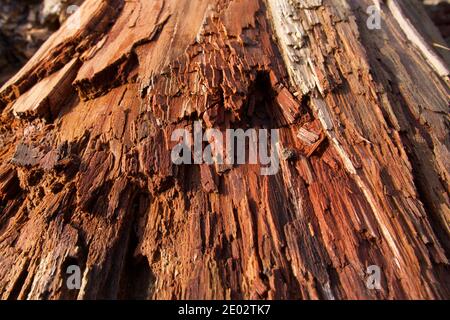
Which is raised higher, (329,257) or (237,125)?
(237,125)

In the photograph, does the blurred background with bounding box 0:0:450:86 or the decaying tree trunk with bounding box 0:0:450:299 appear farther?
the blurred background with bounding box 0:0:450:86

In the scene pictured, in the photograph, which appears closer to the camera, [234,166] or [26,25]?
[234,166]

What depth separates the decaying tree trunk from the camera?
3.26 meters

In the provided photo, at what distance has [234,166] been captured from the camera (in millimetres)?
3801

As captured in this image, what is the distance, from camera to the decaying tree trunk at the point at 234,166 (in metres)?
3.26

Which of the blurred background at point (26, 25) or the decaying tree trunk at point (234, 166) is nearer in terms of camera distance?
the decaying tree trunk at point (234, 166)

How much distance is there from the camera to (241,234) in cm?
344

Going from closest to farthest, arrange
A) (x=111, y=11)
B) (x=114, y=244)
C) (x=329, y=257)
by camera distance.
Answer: (x=329, y=257)
(x=114, y=244)
(x=111, y=11)

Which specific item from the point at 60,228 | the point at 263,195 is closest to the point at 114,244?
the point at 60,228

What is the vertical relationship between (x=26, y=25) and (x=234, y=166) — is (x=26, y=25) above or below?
below

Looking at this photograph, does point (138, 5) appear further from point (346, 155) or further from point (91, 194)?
point (346, 155)

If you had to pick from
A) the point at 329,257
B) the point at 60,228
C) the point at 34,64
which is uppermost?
the point at 34,64

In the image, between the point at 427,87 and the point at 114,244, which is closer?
the point at 114,244

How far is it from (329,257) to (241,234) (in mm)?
800
